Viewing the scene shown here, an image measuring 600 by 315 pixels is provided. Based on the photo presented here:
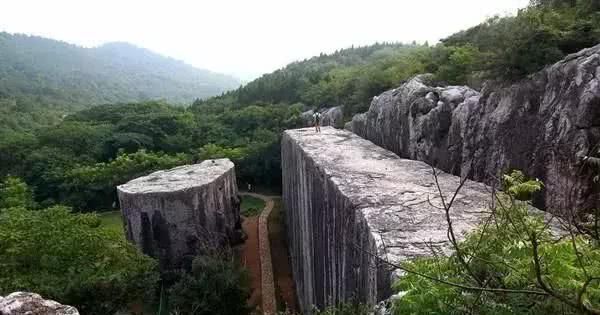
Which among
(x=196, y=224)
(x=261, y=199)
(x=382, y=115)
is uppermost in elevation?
(x=382, y=115)

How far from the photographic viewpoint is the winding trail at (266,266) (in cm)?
1152

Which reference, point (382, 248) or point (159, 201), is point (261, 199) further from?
point (382, 248)

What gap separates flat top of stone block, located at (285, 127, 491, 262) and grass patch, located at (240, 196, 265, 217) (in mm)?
10311

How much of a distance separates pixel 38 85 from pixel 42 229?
67616mm

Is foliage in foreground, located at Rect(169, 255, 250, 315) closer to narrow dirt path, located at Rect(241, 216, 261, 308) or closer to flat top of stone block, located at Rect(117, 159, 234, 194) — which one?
narrow dirt path, located at Rect(241, 216, 261, 308)

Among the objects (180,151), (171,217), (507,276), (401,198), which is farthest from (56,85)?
(507,276)

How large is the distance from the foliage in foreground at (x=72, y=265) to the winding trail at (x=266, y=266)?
2.74 m

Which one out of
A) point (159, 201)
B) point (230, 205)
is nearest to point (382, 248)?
point (159, 201)

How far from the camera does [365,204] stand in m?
5.27

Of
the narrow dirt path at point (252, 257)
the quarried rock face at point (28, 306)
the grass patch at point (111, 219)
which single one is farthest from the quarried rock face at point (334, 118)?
the quarried rock face at point (28, 306)

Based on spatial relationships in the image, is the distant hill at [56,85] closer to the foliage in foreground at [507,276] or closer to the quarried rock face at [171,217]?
the quarried rock face at [171,217]

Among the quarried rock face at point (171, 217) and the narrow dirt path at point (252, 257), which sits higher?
the quarried rock face at point (171, 217)

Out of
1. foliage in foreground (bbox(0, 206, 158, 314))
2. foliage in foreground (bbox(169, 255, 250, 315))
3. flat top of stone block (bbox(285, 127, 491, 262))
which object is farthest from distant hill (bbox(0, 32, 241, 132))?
flat top of stone block (bbox(285, 127, 491, 262))

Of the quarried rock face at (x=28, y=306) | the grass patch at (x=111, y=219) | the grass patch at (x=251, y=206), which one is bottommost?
the grass patch at (x=111, y=219)
